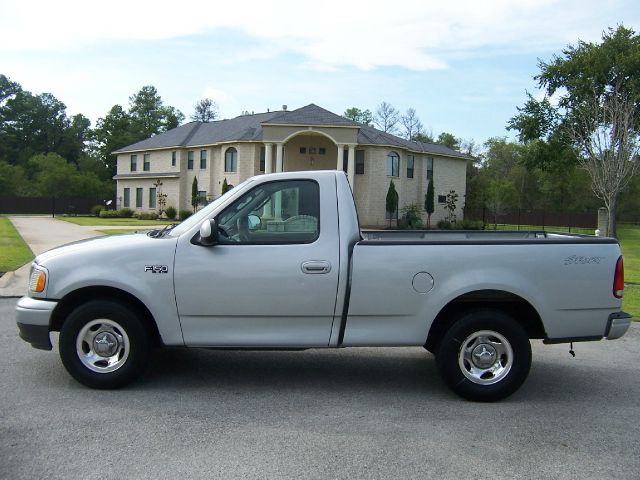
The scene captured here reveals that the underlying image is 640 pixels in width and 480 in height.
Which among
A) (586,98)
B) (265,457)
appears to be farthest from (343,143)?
(265,457)

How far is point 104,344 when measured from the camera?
536cm

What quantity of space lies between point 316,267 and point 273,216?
0.63 metres

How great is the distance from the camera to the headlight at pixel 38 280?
533 cm

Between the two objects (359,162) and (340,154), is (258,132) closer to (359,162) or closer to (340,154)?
(340,154)

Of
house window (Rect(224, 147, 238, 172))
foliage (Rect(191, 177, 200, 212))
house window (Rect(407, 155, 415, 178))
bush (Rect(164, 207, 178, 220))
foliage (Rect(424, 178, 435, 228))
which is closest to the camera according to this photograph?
house window (Rect(224, 147, 238, 172))

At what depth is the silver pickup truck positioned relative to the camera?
5.24 metres

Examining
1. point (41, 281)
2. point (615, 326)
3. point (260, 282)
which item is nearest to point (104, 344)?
point (41, 281)

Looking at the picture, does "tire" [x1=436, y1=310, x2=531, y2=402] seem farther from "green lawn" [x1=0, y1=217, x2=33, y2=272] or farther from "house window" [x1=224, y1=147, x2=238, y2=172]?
"house window" [x1=224, y1=147, x2=238, y2=172]

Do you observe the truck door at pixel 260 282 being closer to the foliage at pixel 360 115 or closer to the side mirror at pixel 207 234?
the side mirror at pixel 207 234

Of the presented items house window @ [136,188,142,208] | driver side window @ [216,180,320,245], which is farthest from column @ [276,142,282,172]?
driver side window @ [216,180,320,245]

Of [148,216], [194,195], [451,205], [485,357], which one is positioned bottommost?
[485,357]

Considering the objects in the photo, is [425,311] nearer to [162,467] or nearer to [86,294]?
[162,467]

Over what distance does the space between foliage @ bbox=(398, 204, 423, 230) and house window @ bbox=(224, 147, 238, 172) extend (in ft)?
41.8

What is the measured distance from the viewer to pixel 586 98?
35.4 m
